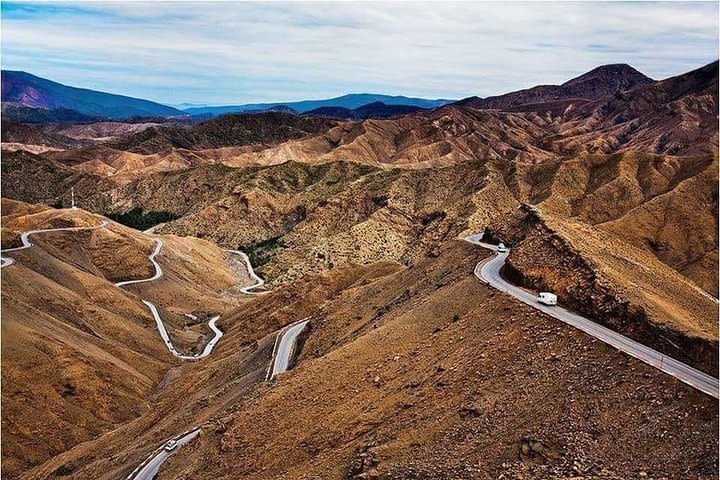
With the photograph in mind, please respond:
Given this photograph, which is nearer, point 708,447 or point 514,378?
point 708,447

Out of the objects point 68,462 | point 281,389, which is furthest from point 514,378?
point 68,462

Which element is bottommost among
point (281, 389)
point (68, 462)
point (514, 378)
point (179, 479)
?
point (68, 462)

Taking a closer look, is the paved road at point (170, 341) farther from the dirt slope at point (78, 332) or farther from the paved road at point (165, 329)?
the dirt slope at point (78, 332)

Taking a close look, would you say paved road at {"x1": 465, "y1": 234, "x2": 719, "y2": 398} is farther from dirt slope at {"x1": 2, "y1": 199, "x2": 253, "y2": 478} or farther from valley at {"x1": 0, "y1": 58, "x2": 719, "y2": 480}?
dirt slope at {"x1": 2, "y1": 199, "x2": 253, "y2": 478}

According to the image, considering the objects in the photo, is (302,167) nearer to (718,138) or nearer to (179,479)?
(718,138)

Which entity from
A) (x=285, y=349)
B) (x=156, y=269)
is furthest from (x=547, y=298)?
(x=156, y=269)

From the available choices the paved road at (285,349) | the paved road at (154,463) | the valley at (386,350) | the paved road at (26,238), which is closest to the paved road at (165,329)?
the valley at (386,350)

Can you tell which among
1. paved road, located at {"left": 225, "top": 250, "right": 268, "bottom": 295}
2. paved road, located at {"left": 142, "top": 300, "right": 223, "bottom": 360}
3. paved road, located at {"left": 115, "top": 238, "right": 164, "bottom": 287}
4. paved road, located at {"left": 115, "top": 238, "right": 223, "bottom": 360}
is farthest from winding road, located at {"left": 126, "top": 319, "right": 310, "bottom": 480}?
paved road, located at {"left": 225, "top": 250, "right": 268, "bottom": 295}
